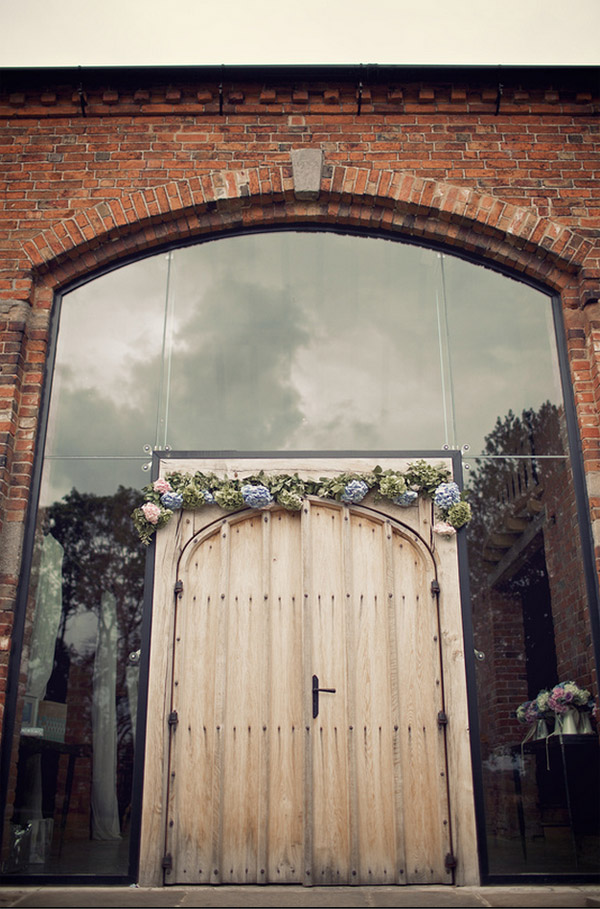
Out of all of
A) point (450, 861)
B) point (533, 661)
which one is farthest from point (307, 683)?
point (533, 661)

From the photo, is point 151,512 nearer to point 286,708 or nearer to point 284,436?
point 284,436

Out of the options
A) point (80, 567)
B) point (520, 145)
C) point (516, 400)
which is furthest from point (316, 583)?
point (520, 145)

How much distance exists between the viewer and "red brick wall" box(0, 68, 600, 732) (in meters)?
6.23

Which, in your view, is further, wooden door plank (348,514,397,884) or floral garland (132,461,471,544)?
floral garland (132,461,471,544)

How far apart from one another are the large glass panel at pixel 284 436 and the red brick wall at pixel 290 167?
0.25 metres

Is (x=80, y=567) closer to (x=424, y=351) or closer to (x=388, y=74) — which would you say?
(x=424, y=351)

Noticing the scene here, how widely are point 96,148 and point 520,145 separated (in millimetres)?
3352

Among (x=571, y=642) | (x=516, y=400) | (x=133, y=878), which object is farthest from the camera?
(x=516, y=400)

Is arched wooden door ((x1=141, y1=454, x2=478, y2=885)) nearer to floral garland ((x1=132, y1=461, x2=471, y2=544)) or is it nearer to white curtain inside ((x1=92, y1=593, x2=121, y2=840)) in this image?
floral garland ((x1=132, y1=461, x2=471, y2=544))

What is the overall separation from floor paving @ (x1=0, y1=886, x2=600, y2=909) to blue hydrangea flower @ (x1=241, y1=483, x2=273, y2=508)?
2429 mm

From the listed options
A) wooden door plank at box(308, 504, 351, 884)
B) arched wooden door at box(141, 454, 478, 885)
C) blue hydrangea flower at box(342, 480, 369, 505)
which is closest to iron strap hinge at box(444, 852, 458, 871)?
arched wooden door at box(141, 454, 478, 885)

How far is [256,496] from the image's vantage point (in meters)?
5.76

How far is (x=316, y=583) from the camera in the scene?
18.7 feet

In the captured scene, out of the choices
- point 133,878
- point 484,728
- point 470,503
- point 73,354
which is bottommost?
point 133,878
